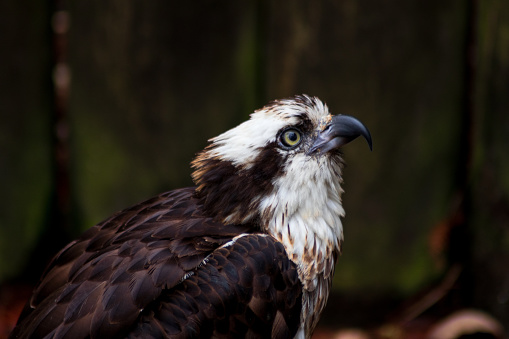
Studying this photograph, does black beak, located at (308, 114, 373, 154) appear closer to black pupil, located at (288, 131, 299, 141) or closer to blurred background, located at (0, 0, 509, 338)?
black pupil, located at (288, 131, 299, 141)

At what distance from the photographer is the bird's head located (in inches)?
124

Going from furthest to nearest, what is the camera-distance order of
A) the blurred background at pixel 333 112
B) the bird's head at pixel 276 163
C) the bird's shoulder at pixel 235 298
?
the blurred background at pixel 333 112
the bird's head at pixel 276 163
the bird's shoulder at pixel 235 298

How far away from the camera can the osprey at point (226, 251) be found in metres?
2.80

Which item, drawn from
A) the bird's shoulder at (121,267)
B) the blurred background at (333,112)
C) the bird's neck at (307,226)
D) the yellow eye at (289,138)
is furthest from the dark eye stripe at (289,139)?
the blurred background at (333,112)

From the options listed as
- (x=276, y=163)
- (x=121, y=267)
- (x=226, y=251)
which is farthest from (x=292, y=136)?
(x=121, y=267)

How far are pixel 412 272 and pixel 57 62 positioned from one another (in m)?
3.64

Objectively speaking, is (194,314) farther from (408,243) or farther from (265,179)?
(408,243)

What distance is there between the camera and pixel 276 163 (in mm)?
3160

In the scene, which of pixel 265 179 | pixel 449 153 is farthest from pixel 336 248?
pixel 449 153

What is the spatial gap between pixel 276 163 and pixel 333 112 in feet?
6.23

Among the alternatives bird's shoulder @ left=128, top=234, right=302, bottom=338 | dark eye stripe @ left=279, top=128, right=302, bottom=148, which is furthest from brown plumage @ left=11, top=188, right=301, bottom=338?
dark eye stripe @ left=279, top=128, right=302, bottom=148

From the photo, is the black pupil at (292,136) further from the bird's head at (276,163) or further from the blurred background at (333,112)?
the blurred background at (333,112)

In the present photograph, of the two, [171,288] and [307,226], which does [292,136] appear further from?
[171,288]

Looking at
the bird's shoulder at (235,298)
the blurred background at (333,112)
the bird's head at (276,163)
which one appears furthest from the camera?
the blurred background at (333,112)
